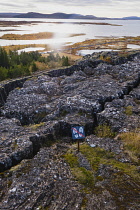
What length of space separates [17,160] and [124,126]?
7.15 m

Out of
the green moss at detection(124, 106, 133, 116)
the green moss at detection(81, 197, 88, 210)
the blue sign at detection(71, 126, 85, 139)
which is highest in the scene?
the blue sign at detection(71, 126, 85, 139)

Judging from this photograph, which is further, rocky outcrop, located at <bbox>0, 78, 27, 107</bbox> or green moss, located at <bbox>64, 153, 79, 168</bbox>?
rocky outcrop, located at <bbox>0, 78, 27, 107</bbox>

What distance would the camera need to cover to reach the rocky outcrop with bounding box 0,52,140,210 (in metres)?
7.45

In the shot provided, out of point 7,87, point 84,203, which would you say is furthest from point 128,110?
point 7,87

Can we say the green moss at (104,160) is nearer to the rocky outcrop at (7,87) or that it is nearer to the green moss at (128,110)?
the green moss at (128,110)

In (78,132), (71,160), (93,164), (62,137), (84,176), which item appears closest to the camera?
(84,176)

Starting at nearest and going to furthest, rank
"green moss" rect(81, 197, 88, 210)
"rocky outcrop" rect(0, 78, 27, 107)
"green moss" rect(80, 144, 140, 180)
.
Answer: "green moss" rect(81, 197, 88, 210) < "green moss" rect(80, 144, 140, 180) < "rocky outcrop" rect(0, 78, 27, 107)

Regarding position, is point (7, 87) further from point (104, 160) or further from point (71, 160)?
point (104, 160)

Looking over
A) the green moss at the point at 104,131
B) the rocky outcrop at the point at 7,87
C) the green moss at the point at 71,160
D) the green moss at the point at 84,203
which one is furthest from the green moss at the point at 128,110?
the rocky outcrop at the point at 7,87

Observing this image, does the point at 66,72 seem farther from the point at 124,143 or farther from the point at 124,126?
the point at 124,143

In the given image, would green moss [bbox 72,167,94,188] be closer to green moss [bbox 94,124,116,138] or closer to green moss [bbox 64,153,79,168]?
green moss [bbox 64,153,79,168]

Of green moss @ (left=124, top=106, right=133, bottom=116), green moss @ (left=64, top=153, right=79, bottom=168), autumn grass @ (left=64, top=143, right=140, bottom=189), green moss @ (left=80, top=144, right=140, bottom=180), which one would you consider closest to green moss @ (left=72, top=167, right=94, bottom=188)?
autumn grass @ (left=64, top=143, right=140, bottom=189)

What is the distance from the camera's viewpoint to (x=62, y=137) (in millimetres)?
12914

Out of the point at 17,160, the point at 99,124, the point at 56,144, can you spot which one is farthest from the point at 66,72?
the point at 17,160
